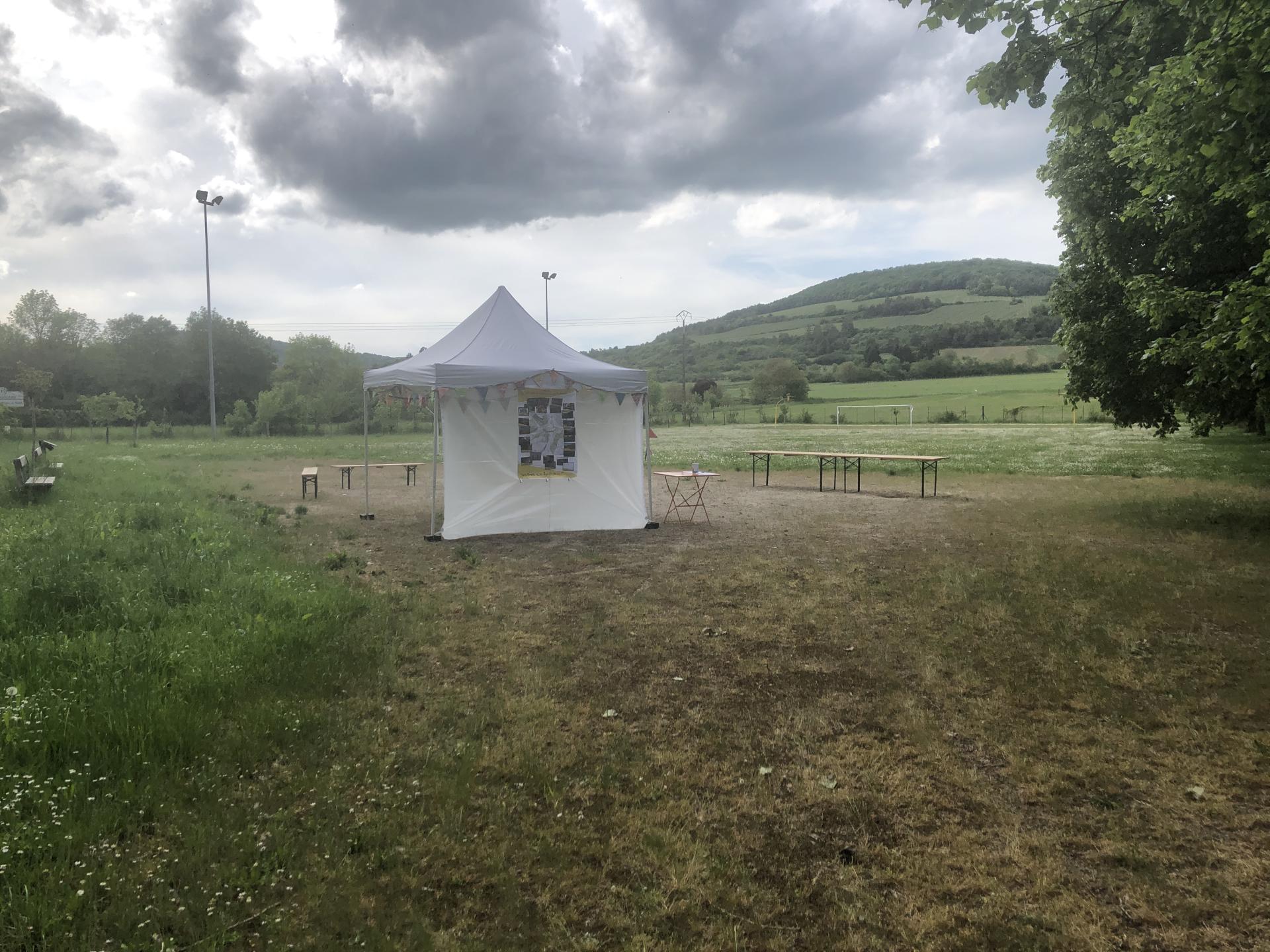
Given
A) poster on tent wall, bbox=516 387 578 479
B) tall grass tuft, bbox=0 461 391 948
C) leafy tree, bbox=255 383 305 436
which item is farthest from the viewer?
leafy tree, bbox=255 383 305 436

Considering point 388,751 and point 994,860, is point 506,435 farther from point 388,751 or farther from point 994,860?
point 994,860

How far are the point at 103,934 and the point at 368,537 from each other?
26.5ft

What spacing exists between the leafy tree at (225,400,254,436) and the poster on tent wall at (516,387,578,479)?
1616 inches

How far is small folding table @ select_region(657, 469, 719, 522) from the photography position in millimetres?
12094

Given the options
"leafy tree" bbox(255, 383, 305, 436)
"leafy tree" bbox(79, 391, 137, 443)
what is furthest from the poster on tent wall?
"leafy tree" bbox(255, 383, 305, 436)

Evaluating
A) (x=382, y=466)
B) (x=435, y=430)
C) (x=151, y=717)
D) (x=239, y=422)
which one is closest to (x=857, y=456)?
(x=435, y=430)

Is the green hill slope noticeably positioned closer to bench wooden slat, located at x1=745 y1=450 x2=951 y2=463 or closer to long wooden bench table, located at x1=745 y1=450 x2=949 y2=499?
long wooden bench table, located at x1=745 y1=450 x2=949 y2=499

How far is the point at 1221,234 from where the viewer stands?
888cm

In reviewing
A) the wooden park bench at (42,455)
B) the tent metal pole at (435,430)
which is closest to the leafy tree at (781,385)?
the wooden park bench at (42,455)

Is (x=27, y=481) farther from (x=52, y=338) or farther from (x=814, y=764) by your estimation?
(x=52, y=338)

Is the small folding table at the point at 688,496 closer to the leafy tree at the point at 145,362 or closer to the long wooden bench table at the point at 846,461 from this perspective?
the long wooden bench table at the point at 846,461

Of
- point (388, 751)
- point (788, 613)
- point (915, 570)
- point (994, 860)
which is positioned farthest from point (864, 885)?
point (915, 570)

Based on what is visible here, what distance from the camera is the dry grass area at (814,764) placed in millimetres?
2527

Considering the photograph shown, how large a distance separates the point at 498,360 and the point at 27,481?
282 inches
